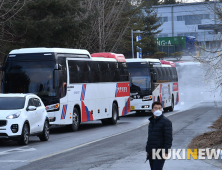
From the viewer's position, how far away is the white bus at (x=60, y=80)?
18.1m

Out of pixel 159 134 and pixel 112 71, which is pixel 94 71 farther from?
pixel 159 134

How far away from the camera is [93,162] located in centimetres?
1066

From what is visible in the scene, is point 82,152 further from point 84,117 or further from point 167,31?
point 167,31

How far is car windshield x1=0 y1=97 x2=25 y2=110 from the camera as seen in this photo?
1474 centimetres

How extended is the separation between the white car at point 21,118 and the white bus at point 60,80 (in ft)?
6.85

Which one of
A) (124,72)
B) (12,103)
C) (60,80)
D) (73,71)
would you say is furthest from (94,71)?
(12,103)

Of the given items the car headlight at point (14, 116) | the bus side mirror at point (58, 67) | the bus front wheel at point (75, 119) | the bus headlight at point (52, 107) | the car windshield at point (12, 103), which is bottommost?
the bus front wheel at point (75, 119)

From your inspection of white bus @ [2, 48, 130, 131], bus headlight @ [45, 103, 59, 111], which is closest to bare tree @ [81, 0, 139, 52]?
white bus @ [2, 48, 130, 131]

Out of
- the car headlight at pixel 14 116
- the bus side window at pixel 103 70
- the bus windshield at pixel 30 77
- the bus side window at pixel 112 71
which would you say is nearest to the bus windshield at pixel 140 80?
the bus side window at pixel 112 71

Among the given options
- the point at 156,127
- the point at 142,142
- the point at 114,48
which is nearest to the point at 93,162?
the point at 156,127

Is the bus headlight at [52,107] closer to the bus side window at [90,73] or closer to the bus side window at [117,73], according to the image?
the bus side window at [90,73]

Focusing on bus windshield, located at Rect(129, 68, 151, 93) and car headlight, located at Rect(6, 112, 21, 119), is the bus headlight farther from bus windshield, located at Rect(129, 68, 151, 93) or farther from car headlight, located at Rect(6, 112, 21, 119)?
bus windshield, located at Rect(129, 68, 151, 93)

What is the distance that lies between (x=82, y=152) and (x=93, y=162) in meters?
2.00

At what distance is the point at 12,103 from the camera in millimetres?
14938
